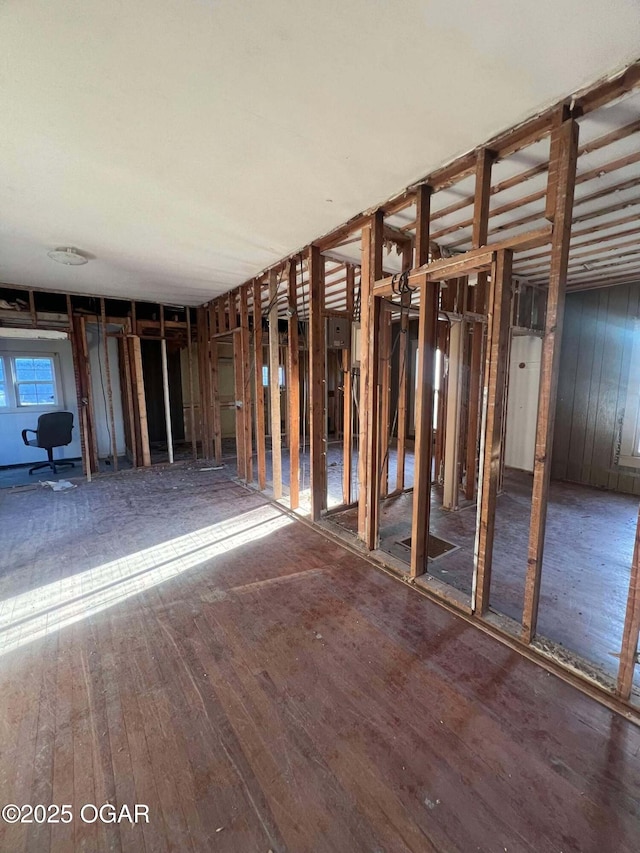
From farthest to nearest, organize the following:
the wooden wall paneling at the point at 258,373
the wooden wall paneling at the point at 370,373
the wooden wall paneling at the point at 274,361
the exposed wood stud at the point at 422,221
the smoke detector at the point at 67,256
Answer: the wooden wall paneling at the point at 258,373 → the wooden wall paneling at the point at 274,361 → the smoke detector at the point at 67,256 → the wooden wall paneling at the point at 370,373 → the exposed wood stud at the point at 422,221

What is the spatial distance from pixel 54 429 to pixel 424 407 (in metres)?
5.70

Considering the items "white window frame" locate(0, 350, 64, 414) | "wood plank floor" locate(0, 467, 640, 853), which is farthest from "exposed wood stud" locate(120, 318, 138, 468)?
"wood plank floor" locate(0, 467, 640, 853)

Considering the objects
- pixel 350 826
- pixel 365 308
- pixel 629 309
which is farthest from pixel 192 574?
pixel 629 309

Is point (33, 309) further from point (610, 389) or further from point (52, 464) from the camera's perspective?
point (610, 389)

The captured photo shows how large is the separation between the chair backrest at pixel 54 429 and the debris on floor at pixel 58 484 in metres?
0.61

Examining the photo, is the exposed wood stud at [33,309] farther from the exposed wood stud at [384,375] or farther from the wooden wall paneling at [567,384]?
the wooden wall paneling at [567,384]

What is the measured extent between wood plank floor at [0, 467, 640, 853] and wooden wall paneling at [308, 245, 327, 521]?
1.13 metres

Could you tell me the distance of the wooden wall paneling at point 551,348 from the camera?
5.62 feet

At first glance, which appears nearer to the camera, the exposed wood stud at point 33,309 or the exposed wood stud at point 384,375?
the exposed wood stud at point 384,375

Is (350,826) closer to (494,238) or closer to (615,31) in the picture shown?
(615,31)

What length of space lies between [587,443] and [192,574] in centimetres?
541

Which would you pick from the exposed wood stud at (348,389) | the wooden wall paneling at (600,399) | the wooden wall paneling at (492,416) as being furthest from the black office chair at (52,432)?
the wooden wall paneling at (600,399)

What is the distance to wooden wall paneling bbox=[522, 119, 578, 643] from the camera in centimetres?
171

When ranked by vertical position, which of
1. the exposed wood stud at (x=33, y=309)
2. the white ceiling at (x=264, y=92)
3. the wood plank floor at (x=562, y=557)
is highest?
the white ceiling at (x=264, y=92)
